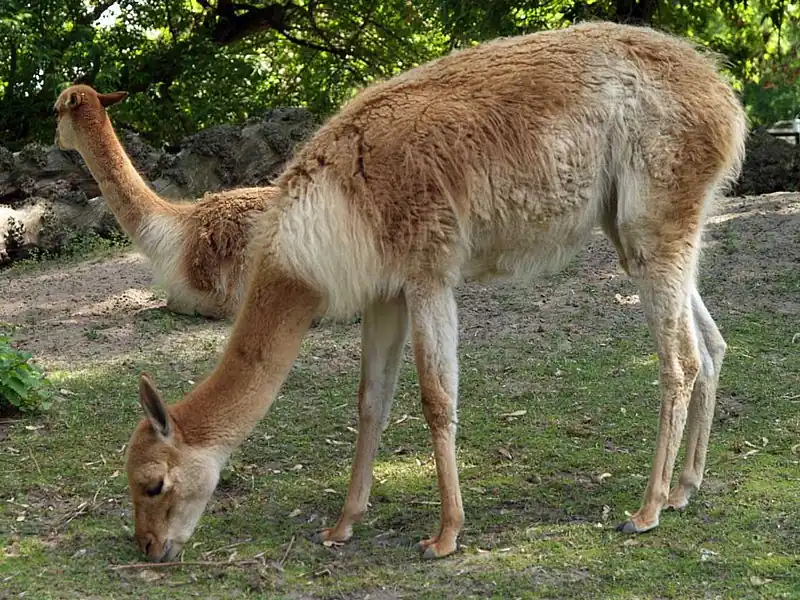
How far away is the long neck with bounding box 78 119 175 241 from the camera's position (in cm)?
630

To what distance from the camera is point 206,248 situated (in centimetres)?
624

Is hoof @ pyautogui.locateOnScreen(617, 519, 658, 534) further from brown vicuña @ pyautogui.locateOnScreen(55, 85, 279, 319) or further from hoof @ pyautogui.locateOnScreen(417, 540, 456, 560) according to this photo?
brown vicuña @ pyautogui.locateOnScreen(55, 85, 279, 319)

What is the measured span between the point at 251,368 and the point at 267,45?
11026 millimetres

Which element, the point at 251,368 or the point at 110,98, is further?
the point at 110,98

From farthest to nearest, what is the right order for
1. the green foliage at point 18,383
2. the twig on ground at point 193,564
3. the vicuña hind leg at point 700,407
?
the green foliage at point 18,383 < the vicuña hind leg at point 700,407 < the twig on ground at point 193,564

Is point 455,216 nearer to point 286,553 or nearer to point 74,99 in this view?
point 286,553

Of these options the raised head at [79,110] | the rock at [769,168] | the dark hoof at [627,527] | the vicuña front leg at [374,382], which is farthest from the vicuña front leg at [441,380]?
the rock at [769,168]

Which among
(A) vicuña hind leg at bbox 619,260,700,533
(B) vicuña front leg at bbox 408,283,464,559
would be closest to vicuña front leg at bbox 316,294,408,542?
(B) vicuña front leg at bbox 408,283,464,559

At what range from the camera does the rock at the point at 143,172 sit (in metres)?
9.97

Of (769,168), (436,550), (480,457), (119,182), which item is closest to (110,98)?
(119,182)

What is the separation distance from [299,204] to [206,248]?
84.0 inches

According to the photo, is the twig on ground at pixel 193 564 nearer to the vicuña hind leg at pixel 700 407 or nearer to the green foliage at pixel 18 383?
the vicuña hind leg at pixel 700 407

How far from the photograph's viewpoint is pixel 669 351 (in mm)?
4355

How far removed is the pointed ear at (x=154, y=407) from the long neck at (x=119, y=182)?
243cm
